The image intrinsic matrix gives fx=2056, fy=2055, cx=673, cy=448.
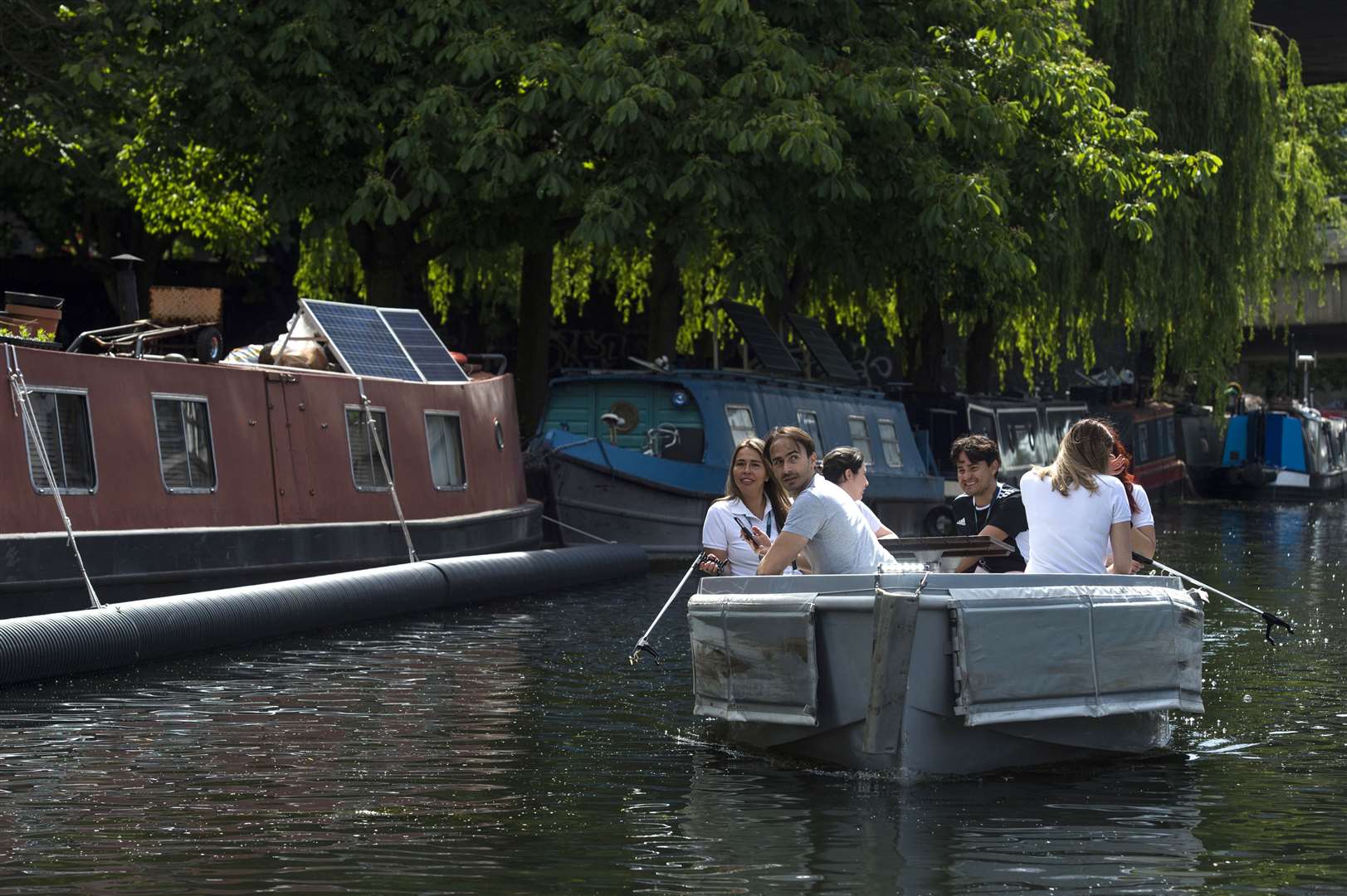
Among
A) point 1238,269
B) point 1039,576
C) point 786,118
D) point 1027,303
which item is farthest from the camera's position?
point 1238,269

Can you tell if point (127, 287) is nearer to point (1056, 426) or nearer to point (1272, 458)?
point (1056, 426)

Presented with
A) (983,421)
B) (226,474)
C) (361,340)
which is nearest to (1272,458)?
(983,421)

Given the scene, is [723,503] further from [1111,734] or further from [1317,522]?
[1317,522]

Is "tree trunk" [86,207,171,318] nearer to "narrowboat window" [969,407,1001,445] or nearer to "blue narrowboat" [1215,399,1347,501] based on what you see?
"narrowboat window" [969,407,1001,445]

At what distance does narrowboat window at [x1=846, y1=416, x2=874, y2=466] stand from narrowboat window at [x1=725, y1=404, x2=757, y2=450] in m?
3.17

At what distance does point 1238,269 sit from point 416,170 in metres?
14.5

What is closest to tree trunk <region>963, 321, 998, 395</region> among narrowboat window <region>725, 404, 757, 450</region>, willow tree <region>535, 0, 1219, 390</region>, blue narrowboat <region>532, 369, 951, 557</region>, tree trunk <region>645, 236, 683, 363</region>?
willow tree <region>535, 0, 1219, 390</region>

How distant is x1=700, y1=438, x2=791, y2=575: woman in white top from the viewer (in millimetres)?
10836

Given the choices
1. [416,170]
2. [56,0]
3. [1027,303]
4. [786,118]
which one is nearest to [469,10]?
[416,170]

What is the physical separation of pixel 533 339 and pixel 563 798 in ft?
64.7

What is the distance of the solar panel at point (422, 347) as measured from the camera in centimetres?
2053

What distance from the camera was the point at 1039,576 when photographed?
882 centimetres

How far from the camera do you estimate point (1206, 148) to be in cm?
3036

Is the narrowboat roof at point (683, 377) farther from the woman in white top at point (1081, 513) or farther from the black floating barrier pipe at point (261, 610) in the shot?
the woman in white top at point (1081, 513)
